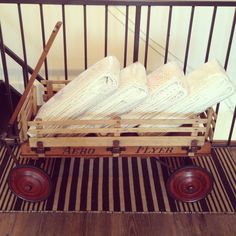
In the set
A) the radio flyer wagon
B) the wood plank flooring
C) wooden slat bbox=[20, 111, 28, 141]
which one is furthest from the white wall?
the wood plank flooring

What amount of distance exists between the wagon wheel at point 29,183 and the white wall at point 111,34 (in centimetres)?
182

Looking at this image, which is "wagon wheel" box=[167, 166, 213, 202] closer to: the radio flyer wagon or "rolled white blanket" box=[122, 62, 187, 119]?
the radio flyer wagon

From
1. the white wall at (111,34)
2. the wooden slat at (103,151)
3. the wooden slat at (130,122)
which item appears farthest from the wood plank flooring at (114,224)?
the white wall at (111,34)

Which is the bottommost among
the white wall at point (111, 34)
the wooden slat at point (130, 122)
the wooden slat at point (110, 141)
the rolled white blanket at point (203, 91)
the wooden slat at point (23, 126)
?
the wooden slat at point (110, 141)

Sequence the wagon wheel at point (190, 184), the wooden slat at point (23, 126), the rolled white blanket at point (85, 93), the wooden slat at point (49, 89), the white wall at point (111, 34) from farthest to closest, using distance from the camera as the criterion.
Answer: the white wall at point (111, 34), the wooden slat at point (49, 89), the wagon wheel at point (190, 184), the wooden slat at point (23, 126), the rolled white blanket at point (85, 93)

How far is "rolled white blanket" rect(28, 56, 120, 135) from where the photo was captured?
1475 millimetres

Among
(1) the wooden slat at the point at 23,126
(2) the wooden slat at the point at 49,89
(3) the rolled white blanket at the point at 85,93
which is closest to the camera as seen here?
(3) the rolled white blanket at the point at 85,93

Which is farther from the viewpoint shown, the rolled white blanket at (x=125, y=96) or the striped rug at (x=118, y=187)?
the striped rug at (x=118, y=187)

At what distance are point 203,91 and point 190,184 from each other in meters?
0.52

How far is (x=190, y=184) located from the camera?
5.71 ft

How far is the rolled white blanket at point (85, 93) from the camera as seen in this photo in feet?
4.84

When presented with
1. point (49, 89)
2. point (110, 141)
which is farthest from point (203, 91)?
point (49, 89)

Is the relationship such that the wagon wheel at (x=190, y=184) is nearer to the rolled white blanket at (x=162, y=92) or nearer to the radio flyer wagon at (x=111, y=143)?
the radio flyer wagon at (x=111, y=143)

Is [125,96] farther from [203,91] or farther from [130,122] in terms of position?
[203,91]
